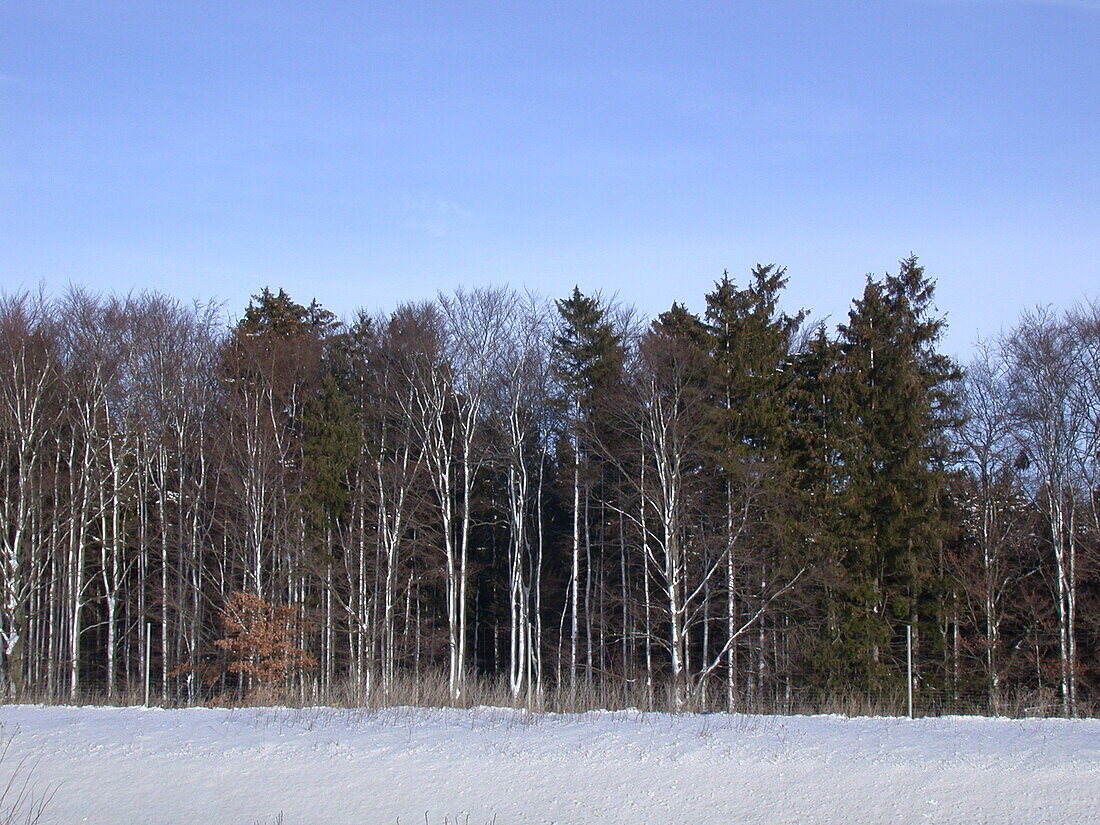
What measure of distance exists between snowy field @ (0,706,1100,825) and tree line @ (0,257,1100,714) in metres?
14.9

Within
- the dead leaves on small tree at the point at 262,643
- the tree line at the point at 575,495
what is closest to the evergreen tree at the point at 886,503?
the tree line at the point at 575,495

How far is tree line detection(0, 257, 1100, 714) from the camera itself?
2783 centimetres

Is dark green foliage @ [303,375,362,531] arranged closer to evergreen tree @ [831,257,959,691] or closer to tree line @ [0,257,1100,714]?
tree line @ [0,257,1100,714]

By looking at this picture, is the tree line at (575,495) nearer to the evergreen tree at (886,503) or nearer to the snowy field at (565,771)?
the evergreen tree at (886,503)

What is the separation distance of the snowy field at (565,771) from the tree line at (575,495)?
48.8 ft

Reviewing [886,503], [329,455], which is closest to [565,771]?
[886,503]

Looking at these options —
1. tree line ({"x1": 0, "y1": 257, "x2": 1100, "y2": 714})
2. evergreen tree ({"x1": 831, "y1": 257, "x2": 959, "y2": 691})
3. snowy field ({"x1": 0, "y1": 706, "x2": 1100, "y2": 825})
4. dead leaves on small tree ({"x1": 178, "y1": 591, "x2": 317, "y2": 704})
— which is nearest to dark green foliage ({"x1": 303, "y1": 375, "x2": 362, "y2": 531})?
tree line ({"x1": 0, "y1": 257, "x2": 1100, "y2": 714})

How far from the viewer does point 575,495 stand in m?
30.8

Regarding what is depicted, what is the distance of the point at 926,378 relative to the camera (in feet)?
96.7

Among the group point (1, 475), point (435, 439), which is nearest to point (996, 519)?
point (435, 439)

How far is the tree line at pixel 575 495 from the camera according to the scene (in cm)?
2783

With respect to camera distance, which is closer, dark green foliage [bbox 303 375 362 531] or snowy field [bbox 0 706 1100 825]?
snowy field [bbox 0 706 1100 825]

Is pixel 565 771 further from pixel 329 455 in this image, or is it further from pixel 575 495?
pixel 329 455

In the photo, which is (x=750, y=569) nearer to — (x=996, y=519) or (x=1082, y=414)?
(x=996, y=519)
